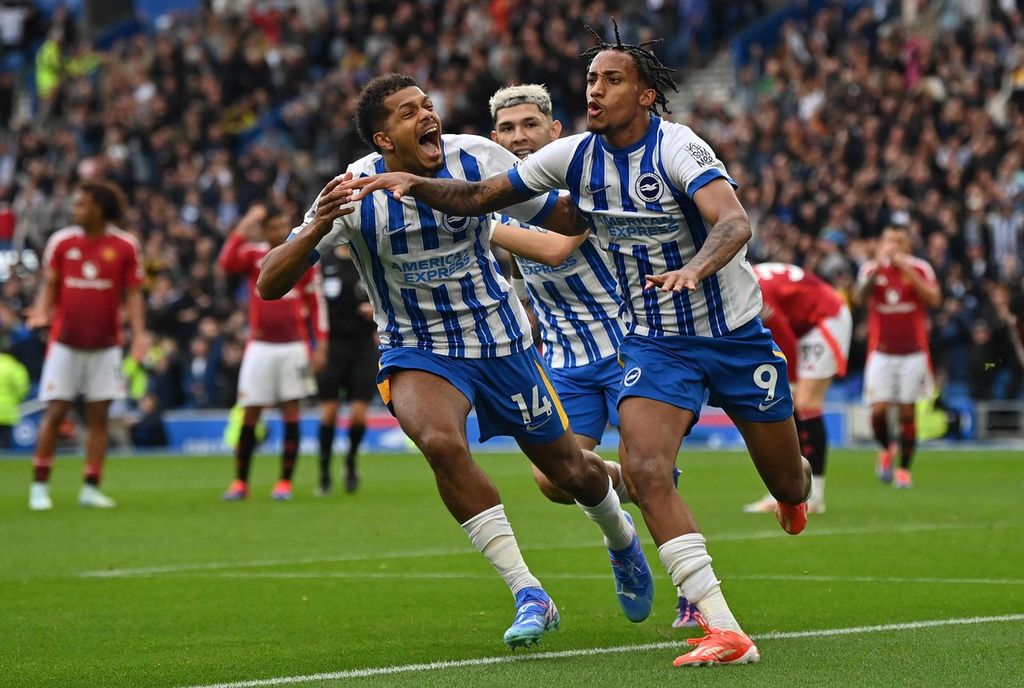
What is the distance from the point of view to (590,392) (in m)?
8.28

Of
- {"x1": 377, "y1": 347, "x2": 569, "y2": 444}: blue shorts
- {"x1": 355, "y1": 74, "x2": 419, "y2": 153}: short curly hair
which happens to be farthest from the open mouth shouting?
{"x1": 377, "y1": 347, "x2": 569, "y2": 444}: blue shorts

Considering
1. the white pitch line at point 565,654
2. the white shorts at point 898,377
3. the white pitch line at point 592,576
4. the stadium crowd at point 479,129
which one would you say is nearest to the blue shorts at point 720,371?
the white pitch line at point 565,654

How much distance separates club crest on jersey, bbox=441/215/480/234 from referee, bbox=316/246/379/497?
A: 8430 mm

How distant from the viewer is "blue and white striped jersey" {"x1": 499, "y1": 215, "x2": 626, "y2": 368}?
26.7ft

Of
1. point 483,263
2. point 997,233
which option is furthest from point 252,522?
point 997,233

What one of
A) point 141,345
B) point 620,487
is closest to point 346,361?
point 141,345

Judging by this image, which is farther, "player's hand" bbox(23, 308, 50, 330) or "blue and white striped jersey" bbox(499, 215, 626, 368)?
"player's hand" bbox(23, 308, 50, 330)

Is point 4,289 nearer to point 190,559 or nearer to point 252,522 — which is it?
point 252,522

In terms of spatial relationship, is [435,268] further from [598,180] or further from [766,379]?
[766,379]

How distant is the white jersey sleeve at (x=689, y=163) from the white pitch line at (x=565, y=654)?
186 cm

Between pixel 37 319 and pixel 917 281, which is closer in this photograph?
pixel 37 319

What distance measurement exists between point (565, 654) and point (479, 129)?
22755 millimetres

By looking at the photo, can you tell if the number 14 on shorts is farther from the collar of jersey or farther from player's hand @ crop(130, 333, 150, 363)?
player's hand @ crop(130, 333, 150, 363)

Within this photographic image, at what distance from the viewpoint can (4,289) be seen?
1130 inches
